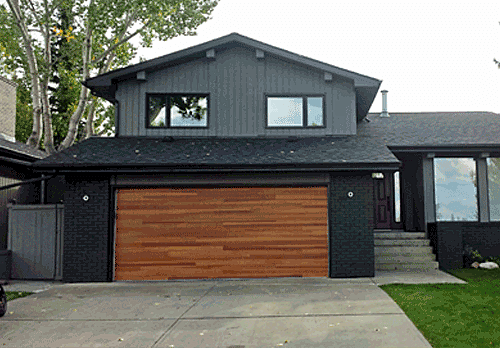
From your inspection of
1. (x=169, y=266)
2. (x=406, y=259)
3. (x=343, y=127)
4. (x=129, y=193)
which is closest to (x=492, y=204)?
(x=406, y=259)

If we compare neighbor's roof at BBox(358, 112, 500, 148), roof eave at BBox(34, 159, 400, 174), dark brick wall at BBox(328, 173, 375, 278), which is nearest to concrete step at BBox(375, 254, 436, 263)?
dark brick wall at BBox(328, 173, 375, 278)

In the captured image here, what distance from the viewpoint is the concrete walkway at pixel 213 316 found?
5762 millimetres

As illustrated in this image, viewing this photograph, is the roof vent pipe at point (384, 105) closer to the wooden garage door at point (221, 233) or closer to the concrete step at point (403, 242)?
the concrete step at point (403, 242)

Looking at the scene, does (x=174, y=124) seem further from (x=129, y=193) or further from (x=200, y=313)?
(x=200, y=313)

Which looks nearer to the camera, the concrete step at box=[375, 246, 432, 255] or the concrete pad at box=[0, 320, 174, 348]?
the concrete pad at box=[0, 320, 174, 348]

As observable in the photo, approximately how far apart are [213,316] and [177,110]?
250 inches

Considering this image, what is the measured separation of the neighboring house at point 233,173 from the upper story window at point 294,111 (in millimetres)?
28

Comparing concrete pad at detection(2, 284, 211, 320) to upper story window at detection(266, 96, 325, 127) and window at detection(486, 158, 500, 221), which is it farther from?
window at detection(486, 158, 500, 221)

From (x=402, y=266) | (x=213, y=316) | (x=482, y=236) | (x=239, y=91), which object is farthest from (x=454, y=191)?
(x=213, y=316)

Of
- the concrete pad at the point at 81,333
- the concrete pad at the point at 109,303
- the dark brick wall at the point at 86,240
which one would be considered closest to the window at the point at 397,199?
the concrete pad at the point at 109,303

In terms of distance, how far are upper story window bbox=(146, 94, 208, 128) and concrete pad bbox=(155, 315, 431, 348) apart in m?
6.21

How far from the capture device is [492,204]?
483 inches

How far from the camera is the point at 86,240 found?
10.3 m

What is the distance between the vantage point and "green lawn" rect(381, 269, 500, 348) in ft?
18.5
